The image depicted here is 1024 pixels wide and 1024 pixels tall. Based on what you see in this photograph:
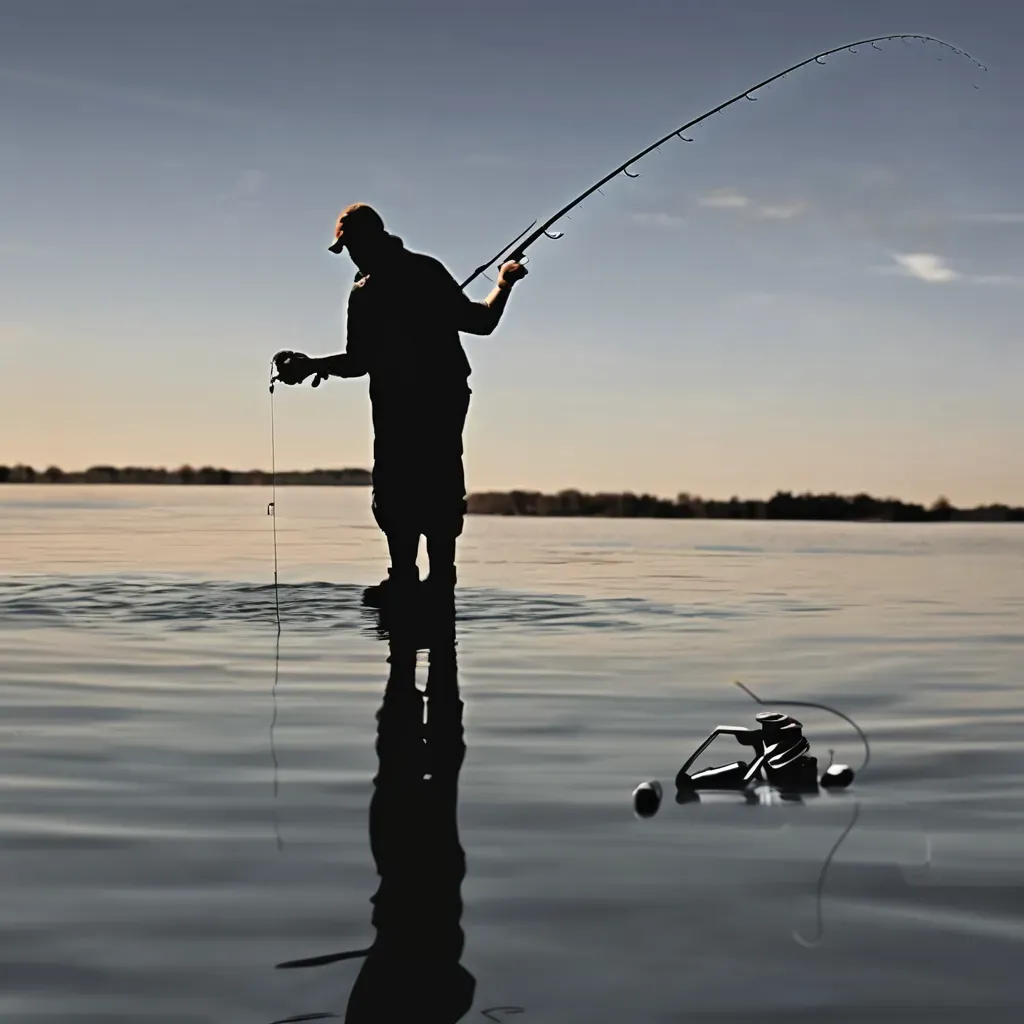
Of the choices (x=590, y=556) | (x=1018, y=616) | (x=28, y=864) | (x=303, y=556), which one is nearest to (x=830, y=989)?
(x=28, y=864)

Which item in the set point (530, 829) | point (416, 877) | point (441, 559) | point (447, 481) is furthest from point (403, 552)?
point (416, 877)

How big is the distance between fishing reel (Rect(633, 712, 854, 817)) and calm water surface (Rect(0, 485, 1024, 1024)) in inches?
7.8

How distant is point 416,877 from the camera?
4633 mm

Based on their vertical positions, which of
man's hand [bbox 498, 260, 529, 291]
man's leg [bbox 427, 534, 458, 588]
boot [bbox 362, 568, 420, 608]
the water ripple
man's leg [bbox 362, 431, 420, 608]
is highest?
man's hand [bbox 498, 260, 529, 291]

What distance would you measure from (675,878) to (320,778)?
87.6 inches

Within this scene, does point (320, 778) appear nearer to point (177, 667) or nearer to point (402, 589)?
point (177, 667)

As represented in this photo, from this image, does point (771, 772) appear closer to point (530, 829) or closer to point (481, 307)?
point (530, 829)

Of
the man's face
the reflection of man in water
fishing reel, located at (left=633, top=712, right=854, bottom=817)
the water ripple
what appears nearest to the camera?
the reflection of man in water

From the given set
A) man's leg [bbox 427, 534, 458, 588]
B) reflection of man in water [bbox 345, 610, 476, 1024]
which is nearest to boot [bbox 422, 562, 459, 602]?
man's leg [bbox 427, 534, 458, 588]

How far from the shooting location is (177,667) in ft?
34.6

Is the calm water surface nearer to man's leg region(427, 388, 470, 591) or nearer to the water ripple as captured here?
the water ripple

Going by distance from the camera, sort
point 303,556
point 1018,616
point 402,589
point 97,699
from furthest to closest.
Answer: point 303,556 < point 1018,616 < point 402,589 < point 97,699

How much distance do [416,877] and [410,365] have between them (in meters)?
7.30

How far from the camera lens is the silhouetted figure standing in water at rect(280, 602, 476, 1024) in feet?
11.7
